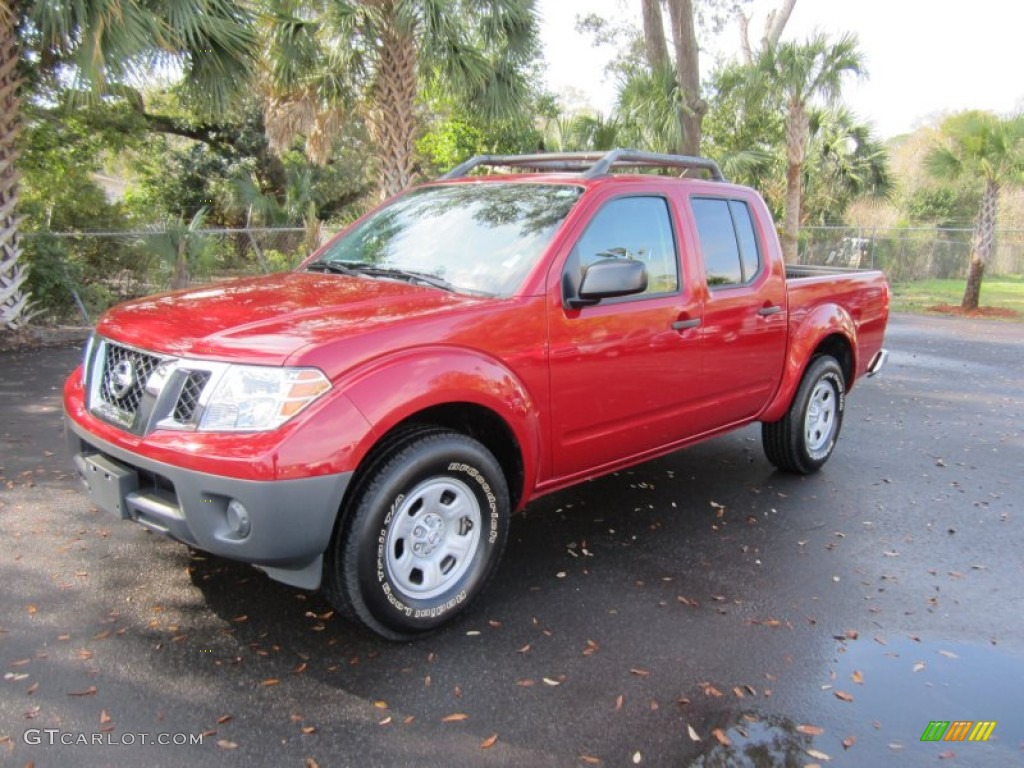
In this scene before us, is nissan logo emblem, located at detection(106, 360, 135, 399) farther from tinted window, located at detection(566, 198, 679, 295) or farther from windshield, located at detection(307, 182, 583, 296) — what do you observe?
tinted window, located at detection(566, 198, 679, 295)

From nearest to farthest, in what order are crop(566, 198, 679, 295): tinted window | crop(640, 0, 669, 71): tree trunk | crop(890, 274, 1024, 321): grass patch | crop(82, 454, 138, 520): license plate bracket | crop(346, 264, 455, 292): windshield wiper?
1. crop(82, 454, 138, 520): license plate bracket
2. crop(346, 264, 455, 292): windshield wiper
3. crop(566, 198, 679, 295): tinted window
4. crop(640, 0, 669, 71): tree trunk
5. crop(890, 274, 1024, 321): grass patch

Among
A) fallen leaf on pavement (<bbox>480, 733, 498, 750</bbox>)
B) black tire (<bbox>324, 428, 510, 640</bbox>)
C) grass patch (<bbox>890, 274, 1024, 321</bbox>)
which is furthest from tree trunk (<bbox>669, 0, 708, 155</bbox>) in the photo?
fallen leaf on pavement (<bbox>480, 733, 498, 750</bbox>)

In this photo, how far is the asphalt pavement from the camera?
271 centimetres

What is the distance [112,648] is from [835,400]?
4.84 m

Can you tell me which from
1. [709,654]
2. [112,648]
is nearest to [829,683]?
[709,654]

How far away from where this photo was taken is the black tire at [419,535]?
10.0ft

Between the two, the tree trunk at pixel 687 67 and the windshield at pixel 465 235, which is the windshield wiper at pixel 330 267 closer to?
the windshield at pixel 465 235

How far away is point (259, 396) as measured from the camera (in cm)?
286

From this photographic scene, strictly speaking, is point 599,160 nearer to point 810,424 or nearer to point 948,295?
point 810,424

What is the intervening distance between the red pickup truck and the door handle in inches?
0.4

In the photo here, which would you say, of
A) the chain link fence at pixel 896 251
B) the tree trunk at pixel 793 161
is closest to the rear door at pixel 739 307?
the tree trunk at pixel 793 161

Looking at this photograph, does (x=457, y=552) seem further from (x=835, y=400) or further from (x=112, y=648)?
(x=835, y=400)

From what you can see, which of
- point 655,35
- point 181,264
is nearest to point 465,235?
point 181,264

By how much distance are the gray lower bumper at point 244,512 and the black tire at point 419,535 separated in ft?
0.47
